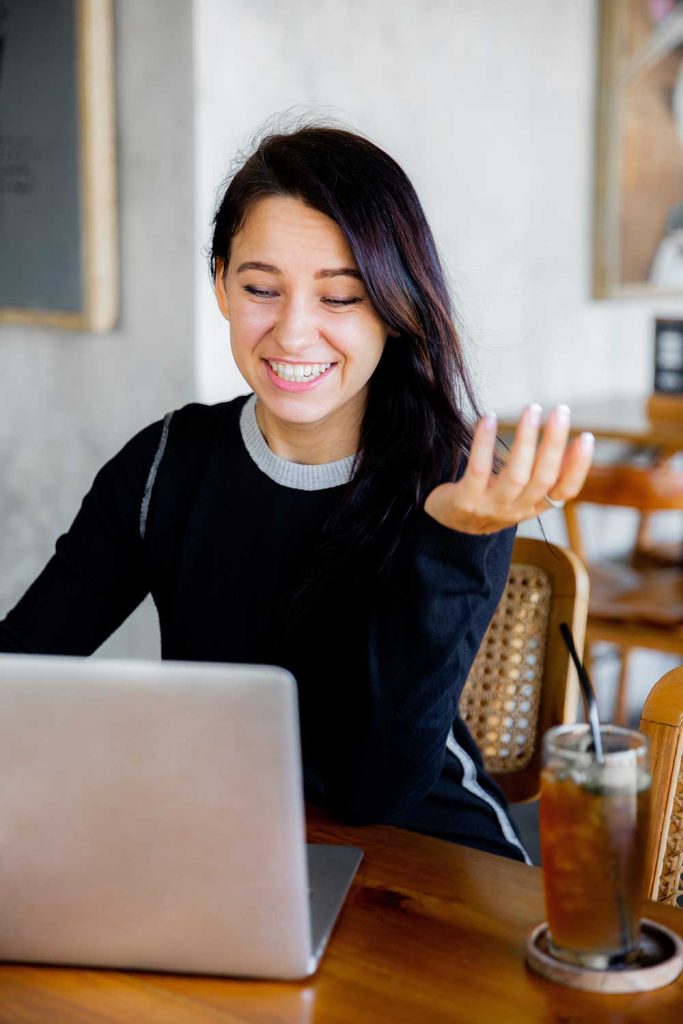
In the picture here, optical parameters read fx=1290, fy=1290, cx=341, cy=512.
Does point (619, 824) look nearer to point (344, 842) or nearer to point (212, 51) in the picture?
point (344, 842)

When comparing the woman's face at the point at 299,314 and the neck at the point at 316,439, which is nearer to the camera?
the woman's face at the point at 299,314

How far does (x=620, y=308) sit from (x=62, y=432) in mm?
2118

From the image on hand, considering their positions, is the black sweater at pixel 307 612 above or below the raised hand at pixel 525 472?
below

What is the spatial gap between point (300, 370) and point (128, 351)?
1.11 metres

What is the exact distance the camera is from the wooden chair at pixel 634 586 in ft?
9.12

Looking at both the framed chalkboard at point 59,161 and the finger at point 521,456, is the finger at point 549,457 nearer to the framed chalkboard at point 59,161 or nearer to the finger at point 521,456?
the finger at point 521,456

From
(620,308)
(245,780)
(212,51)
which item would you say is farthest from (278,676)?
(620,308)

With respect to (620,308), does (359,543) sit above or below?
below

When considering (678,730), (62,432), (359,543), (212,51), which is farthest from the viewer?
(62,432)

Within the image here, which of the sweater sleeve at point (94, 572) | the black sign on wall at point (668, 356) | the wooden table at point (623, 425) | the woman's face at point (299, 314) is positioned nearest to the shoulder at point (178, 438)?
the sweater sleeve at point (94, 572)

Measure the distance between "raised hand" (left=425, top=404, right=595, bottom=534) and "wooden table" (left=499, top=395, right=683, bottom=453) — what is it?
2.16 m

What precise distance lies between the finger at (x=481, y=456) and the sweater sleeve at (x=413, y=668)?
0.13 m

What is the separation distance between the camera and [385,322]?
1.38m

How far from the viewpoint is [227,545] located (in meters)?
1.46
